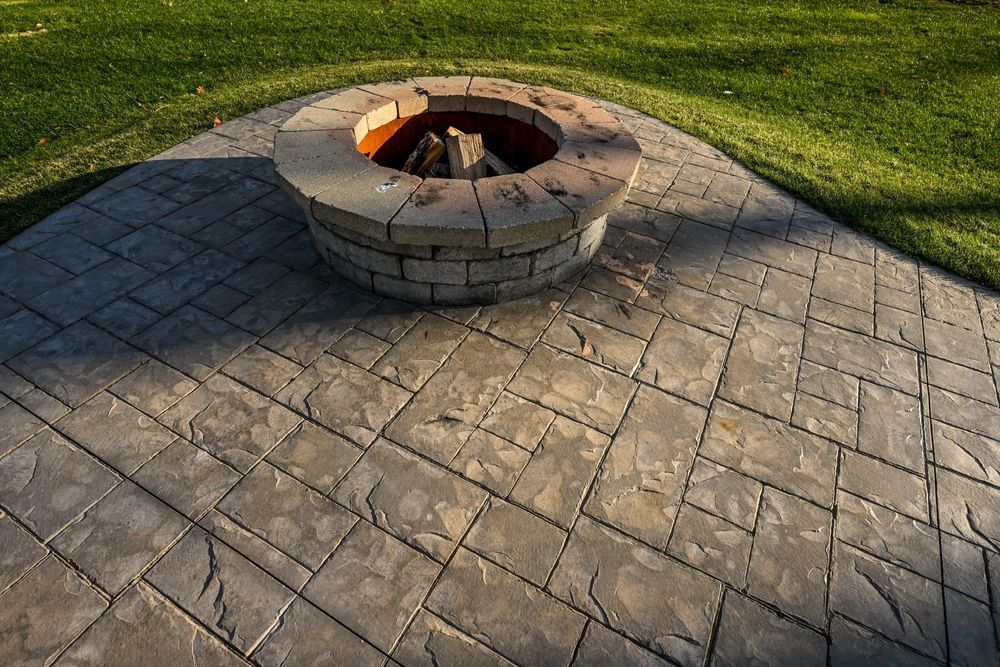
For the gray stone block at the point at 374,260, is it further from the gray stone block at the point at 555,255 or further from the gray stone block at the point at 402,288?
the gray stone block at the point at 555,255

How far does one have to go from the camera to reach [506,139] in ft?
17.3

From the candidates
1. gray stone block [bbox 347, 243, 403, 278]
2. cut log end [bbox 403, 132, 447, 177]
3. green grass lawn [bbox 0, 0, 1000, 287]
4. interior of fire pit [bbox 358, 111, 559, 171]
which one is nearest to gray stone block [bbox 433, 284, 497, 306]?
gray stone block [bbox 347, 243, 403, 278]

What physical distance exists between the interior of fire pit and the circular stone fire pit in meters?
0.03

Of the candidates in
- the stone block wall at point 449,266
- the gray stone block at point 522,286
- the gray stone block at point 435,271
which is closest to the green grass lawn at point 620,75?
the stone block wall at point 449,266

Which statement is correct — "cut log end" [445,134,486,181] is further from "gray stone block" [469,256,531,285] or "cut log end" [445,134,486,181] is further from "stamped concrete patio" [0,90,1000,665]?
"stamped concrete patio" [0,90,1000,665]

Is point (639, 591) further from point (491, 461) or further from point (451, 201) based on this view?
point (451, 201)

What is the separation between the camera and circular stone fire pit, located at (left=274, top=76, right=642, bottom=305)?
355 cm

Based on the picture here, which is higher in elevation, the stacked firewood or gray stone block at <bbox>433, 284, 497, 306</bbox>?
the stacked firewood

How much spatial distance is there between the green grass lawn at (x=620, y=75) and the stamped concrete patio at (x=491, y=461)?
5.30 ft

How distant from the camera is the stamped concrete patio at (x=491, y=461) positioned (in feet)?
7.88

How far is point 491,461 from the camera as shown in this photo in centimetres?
304

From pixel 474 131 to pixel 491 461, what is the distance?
3.45 m

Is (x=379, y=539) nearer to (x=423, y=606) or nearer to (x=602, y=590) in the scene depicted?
(x=423, y=606)

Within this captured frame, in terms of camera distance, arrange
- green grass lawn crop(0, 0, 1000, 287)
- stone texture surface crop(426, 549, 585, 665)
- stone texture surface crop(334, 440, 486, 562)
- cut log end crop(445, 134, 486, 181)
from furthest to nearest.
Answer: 1. green grass lawn crop(0, 0, 1000, 287)
2. cut log end crop(445, 134, 486, 181)
3. stone texture surface crop(334, 440, 486, 562)
4. stone texture surface crop(426, 549, 585, 665)
